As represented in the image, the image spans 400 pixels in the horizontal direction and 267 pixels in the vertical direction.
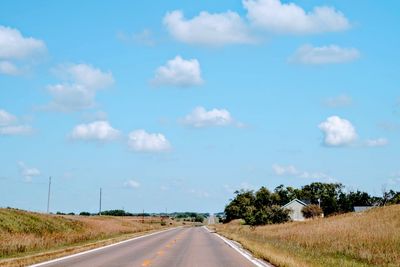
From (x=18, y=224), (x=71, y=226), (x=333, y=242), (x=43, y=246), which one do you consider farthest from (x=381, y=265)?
(x=71, y=226)

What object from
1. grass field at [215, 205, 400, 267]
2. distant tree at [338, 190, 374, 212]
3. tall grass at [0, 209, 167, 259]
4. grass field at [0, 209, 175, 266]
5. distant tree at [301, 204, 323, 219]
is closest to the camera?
grass field at [215, 205, 400, 267]

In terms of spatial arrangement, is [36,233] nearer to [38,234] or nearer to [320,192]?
[38,234]

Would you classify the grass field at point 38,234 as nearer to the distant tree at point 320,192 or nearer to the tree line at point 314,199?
the tree line at point 314,199

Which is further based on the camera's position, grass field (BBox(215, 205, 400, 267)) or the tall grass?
the tall grass

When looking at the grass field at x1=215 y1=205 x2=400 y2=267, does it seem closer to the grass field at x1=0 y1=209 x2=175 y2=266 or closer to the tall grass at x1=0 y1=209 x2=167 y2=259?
the grass field at x1=0 y1=209 x2=175 y2=266

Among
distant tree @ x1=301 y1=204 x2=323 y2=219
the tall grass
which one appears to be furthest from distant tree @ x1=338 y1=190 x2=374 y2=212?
the tall grass

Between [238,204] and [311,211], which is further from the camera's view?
[238,204]

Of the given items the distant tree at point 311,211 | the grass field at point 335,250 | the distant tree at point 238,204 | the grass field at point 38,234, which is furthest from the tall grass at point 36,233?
the distant tree at point 238,204

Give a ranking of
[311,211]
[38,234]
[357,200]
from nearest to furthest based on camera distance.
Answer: [38,234] → [311,211] → [357,200]

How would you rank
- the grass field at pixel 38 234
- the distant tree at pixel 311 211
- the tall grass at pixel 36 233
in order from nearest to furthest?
the grass field at pixel 38 234, the tall grass at pixel 36 233, the distant tree at pixel 311 211

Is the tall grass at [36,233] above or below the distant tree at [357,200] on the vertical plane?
below

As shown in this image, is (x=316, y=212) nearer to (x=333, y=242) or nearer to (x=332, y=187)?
(x=332, y=187)

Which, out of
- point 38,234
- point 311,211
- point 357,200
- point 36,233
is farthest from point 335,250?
point 357,200

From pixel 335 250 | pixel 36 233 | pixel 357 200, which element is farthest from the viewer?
pixel 357 200
